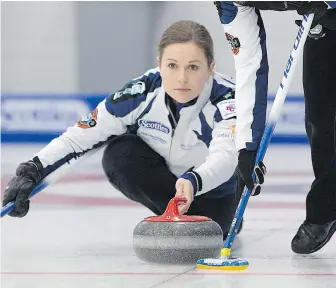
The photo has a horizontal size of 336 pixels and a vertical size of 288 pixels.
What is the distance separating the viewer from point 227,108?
2.83m

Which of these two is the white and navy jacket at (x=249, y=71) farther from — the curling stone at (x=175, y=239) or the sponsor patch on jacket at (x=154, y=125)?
the sponsor patch on jacket at (x=154, y=125)

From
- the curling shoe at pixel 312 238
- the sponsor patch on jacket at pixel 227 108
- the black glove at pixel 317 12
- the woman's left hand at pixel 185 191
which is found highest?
the black glove at pixel 317 12

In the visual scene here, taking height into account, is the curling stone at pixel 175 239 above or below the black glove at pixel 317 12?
below

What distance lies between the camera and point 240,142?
2.39 meters

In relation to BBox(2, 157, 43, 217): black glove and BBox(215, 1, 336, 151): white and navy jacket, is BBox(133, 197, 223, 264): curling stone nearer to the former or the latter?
BBox(215, 1, 336, 151): white and navy jacket

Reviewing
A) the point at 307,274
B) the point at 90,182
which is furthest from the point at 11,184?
the point at 90,182

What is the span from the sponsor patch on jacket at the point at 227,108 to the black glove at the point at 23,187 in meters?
0.60

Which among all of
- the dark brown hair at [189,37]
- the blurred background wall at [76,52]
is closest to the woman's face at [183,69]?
the dark brown hair at [189,37]

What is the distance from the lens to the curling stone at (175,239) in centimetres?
244

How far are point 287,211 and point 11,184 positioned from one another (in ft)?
5.02

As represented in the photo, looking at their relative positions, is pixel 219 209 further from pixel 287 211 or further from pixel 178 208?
pixel 287 211

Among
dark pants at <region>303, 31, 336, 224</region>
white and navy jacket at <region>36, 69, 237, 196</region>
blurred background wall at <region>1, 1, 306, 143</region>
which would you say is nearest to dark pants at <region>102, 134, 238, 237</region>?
white and navy jacket at <region>36, 69, 237, 196</region>

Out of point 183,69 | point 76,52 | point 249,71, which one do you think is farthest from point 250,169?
point 76,52

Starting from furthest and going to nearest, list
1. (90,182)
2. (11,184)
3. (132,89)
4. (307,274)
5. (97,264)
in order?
(90,182), (132,89), (11,184), (97,264), (307,274)
